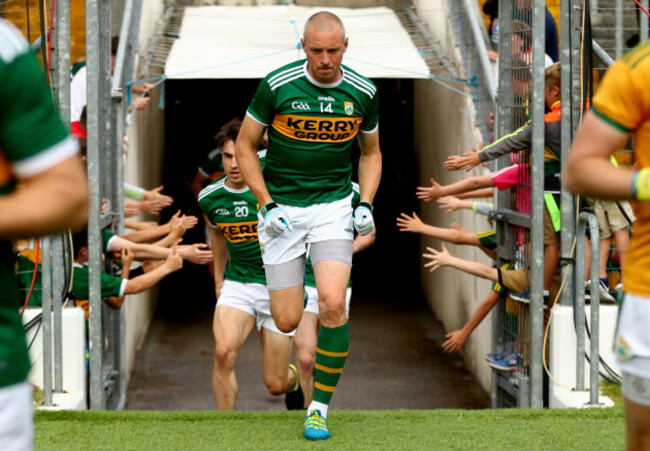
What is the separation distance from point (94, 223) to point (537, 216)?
107 inches

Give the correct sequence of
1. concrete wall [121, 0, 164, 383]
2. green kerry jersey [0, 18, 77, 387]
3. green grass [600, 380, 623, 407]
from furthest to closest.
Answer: concrete wall [121, 0, 164, 383] < green grass [600, 380, 623, 407] < green kerry jersey [0, 18, 77, 387]

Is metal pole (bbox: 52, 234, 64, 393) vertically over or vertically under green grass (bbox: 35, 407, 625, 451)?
over

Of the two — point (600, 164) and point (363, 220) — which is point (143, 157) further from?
point (600, 164)

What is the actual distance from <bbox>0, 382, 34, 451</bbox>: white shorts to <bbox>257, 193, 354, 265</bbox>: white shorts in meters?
3.20

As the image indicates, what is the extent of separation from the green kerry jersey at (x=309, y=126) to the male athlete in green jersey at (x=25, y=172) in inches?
Result: 125

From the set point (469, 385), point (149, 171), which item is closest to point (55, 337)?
point (469, 385)

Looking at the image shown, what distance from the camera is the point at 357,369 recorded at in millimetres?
10500

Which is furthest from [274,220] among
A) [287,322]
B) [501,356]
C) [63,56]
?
[501,356]

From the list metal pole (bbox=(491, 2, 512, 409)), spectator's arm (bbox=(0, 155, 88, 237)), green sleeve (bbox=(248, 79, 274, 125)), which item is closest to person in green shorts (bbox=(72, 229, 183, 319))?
green sleeve (bbox=(248, 79, 274, 125))

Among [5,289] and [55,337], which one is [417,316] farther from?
[5,289]

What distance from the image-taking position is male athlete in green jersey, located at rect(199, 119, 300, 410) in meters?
6.63

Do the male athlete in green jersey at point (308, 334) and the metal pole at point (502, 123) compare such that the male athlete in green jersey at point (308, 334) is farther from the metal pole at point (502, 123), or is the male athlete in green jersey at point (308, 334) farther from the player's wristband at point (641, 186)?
the player's wristband at point (641, 186)

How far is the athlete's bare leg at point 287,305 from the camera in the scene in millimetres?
5422

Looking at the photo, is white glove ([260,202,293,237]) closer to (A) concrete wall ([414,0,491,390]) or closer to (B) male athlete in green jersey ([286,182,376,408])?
(B) male athlete in green jersey ([286,182,376,408])
